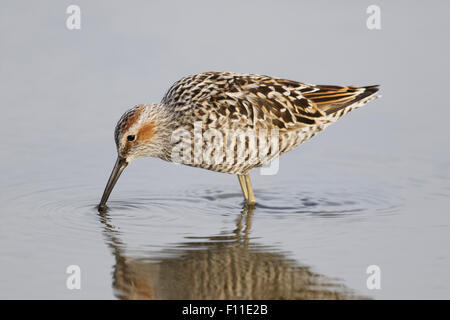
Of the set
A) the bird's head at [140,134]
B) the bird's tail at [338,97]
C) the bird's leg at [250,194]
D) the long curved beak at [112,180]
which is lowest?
the bird's leg at [250,194]

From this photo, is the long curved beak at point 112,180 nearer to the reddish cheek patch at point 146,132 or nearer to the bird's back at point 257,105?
the reddish cheek patch at point 146,132

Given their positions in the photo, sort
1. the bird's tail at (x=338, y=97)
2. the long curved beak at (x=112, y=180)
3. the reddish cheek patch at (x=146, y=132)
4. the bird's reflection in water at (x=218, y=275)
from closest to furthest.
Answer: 1. the bird's reflection in water at (x=218, y=275)
2. the long curved beak at (x=112, y=180)
3. the reddish cheek patch at (x=146, y=132)
4. the bird's tail at (x=338, y=97)

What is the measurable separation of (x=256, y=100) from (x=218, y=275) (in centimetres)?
336

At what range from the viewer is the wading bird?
9969 mm

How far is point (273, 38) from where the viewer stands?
49.9 ft

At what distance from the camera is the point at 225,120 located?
9.90 meters

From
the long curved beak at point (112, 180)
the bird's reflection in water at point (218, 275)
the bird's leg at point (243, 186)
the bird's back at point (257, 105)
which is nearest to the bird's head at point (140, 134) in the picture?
the long curved beak at point (112, 180)

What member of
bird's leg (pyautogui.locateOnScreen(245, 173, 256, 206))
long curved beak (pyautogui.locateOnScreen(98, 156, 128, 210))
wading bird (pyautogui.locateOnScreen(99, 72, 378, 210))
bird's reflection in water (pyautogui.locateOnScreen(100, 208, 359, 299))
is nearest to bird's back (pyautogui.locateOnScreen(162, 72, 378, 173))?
wading bird (pyautogui.locateOnScreen(99, 72, 378, 210))

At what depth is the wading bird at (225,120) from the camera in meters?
9.97

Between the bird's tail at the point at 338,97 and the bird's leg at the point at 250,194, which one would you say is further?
the bird's tail at the point at 338,97

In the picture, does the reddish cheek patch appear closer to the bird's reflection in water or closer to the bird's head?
the bird's head

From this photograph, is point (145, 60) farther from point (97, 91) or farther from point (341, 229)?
point (341, 229)

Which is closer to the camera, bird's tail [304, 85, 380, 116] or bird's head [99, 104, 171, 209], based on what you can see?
bird's head [99, 104, 171, 209]

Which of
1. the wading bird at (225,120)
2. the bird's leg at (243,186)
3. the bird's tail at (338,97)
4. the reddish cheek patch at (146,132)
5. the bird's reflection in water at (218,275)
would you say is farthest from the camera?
the bird's tail at (338,97)
